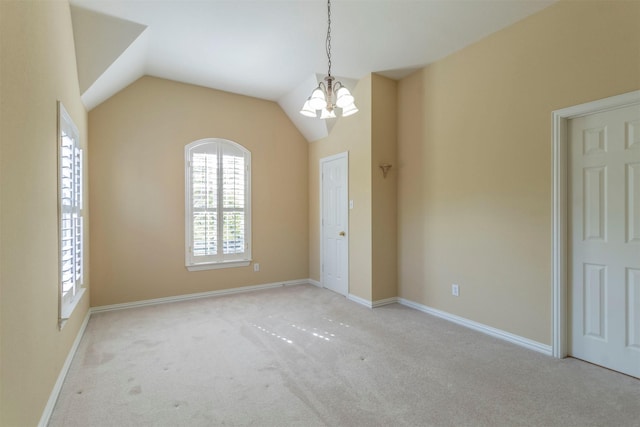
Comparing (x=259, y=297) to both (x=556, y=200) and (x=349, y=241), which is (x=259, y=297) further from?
(x=556, y=200)

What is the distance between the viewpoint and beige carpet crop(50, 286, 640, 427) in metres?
2.02

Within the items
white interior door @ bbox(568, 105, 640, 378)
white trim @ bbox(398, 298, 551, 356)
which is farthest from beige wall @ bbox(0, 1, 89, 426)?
white interior door @ bbox(568, 105, 640, 378)

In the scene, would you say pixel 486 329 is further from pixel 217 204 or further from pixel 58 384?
pixel 217 204

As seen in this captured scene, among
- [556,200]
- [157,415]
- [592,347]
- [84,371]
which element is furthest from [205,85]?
[592,347]

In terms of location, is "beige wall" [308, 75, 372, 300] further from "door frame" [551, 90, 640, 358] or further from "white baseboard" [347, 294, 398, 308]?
"door frame" [551, 90, 640, 358]

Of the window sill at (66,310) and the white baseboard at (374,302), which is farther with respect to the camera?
the white baseboard at (374,302)

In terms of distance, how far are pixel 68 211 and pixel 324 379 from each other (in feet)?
8.50

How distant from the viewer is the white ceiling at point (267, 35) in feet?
9.41

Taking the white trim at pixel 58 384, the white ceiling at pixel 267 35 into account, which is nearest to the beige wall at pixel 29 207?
the white trim at pixel 58 384

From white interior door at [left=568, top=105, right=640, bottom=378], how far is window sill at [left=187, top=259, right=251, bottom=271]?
411 cm

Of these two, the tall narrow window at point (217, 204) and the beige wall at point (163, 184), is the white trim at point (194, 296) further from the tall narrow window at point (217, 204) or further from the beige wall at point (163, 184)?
the tall narrow window at point (217, 204)

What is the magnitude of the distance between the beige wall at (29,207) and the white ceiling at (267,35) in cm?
67

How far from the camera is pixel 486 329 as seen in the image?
11.0 ft

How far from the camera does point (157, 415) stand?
2.03 metres
